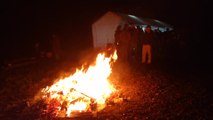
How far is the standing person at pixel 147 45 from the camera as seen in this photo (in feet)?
45.1

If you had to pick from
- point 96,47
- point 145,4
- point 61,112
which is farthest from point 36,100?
point 145,4

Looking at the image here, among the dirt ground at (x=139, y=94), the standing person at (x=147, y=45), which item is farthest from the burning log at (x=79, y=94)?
the standing person at (x=147, y=45)

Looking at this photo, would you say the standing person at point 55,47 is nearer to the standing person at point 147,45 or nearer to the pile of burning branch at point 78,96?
the standing person at point 147,45

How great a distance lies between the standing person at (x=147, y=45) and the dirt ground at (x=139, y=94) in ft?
2.35

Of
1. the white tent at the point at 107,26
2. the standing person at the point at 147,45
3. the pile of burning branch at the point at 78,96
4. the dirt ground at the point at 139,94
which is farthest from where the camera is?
the white tent at the point at 107,26

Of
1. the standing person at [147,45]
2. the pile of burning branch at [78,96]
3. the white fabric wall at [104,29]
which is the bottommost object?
the pile of burning branch at [78,96]

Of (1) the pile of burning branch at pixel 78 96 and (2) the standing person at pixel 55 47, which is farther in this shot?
(2) the standing person at pixel 55 47

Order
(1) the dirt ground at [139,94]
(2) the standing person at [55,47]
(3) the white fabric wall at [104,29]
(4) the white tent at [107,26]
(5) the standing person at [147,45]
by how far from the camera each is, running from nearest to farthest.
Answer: (1) the dirt ground at [139,94] → (5) the standing person at [147,45] → (2) the standing person at [55,47] → (4) the white tent at [107,26] → (3) the white fabric wall at [104,29]

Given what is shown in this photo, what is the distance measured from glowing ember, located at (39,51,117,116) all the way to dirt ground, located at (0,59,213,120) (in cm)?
38

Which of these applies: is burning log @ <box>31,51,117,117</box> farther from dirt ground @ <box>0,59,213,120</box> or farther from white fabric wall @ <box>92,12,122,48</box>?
white fabric wall @ <box>92,12,122,48</box>

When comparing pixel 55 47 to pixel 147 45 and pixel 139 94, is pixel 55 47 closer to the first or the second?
pixel 147 45

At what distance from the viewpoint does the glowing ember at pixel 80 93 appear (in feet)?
26.1

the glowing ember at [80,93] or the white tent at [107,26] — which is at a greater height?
the white tent at [107,26]

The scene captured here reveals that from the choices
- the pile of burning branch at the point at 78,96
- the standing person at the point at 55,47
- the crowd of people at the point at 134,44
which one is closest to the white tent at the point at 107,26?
the standing person at the point at 55,47
